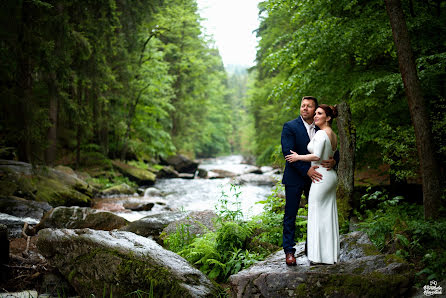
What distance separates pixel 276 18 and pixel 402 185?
11.6 meters

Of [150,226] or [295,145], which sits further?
[150,226]

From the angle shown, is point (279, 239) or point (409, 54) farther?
point (279, 239)

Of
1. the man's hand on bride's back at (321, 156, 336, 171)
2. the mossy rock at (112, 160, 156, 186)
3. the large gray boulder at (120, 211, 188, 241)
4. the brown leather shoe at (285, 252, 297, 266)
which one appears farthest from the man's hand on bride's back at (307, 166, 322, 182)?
the mossy rock at (112, 160, 156, 186)

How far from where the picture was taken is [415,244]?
4191 mm

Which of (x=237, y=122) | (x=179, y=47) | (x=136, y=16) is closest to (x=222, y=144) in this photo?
(x=237, y=122)

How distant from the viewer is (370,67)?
30.2ft

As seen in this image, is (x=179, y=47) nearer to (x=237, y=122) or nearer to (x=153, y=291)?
(x=153, y=291)

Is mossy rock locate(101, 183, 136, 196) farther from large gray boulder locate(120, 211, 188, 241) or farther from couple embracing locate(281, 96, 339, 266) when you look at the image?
couple embracing locate(281, 96, 339, 266)

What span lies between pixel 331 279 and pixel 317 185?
3.69 ft

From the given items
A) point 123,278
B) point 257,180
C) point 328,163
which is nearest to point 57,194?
point 123,278

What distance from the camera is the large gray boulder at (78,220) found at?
307 inches

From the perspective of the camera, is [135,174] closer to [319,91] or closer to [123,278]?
[319,91]

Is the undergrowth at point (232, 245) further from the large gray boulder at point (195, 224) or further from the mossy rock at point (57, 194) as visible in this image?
the mossy rock at point (57, 194)

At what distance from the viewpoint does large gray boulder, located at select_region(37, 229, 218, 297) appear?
4121 mm
